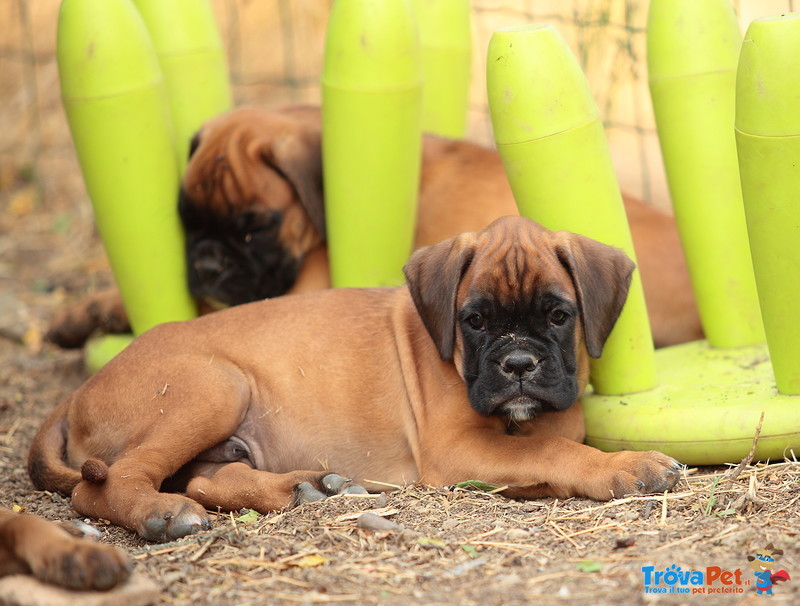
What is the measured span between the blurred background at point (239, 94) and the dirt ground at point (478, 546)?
421 centimetres

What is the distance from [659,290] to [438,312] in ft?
6.84

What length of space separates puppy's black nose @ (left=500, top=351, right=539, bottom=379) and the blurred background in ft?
13.4

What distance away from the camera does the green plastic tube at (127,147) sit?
18.2ft

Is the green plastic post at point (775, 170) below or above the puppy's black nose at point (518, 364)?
above

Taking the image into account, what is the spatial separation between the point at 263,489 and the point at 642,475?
164cm

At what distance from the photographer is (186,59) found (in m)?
6.50

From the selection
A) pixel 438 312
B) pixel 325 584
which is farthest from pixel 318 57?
pixel 325 584

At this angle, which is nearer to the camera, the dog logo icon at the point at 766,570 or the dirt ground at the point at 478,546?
the dog logo icon at the point at 766,570

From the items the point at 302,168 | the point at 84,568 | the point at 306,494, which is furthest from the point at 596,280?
the point at 84,568

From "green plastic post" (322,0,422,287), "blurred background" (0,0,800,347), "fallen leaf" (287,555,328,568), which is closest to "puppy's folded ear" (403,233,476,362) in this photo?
"green plastic post" (322,0,422,287)

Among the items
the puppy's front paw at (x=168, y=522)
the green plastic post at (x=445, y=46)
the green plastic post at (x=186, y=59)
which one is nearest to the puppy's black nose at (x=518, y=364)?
the puppy's front paw at (x=168, y=522)

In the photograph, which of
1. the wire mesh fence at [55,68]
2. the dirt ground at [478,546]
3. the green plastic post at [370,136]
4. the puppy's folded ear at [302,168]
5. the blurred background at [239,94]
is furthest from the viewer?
the wire mesh fence at [55,68]

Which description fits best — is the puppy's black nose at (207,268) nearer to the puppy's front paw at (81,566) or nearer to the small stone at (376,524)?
the small stone at (376,524)

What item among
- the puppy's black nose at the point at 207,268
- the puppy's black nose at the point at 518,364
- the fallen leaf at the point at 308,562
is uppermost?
the puppy's black nose at the point at 518,364
